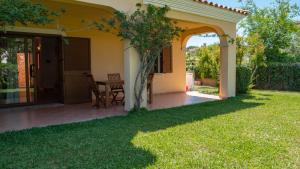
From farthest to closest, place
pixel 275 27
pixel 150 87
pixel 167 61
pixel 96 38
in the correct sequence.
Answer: pixel 275 27, pixel 167 61, pixel 96 38, pixel 150 87

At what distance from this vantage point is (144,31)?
758 cm

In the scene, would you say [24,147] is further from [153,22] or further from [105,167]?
[153,22]

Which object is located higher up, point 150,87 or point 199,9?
point 199,9

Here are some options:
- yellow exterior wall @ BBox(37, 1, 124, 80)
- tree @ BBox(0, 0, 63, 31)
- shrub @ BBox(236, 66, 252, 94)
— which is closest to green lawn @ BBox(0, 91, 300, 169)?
tree @ BBox(0, 0, 63, 31)

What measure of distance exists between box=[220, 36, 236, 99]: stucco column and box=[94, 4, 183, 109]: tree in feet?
11.9

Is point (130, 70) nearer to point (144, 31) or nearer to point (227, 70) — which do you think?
point (144, 31)

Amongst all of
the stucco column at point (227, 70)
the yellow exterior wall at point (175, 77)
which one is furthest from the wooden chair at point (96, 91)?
the stucco column at point (227, 70)

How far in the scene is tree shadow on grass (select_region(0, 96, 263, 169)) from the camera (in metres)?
4.12

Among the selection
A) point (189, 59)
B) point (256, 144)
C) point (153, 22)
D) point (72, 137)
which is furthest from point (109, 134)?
point (189, 59)

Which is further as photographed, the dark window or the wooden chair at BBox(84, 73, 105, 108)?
the dark window

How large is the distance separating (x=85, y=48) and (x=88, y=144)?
5980 mm

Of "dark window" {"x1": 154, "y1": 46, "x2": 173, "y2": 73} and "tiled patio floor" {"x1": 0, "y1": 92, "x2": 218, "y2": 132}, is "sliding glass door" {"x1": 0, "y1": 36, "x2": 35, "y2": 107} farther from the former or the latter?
"dark window" {"x1": 154, "y1": 46, "x2": 173, "y2": 73}

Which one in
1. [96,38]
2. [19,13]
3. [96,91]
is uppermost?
[96,38]

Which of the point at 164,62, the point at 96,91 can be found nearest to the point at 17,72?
the point at 96,91
